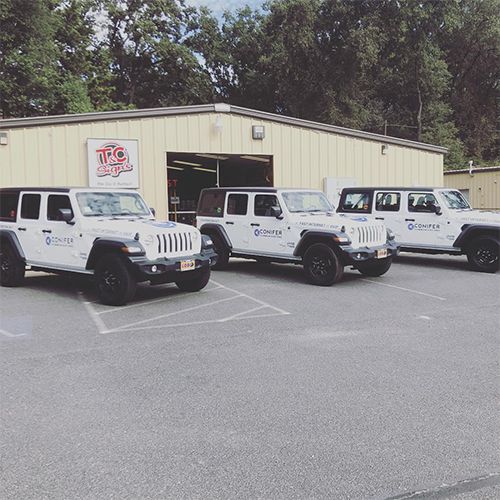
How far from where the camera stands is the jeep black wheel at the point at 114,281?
8281 mm

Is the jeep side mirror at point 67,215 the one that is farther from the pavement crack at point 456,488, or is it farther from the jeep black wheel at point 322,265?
the pavement crack at point 456,488

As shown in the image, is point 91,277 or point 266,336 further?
point 91,277

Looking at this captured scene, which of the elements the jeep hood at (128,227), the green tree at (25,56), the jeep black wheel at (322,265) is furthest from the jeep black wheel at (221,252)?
the green tree at (25,56)

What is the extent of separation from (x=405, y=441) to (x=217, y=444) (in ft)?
4.08

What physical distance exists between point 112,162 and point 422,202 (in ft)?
25.4

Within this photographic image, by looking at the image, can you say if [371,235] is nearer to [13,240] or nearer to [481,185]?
[13,240]

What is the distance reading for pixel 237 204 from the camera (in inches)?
467

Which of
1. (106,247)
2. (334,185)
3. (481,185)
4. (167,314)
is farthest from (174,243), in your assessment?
(481,185)

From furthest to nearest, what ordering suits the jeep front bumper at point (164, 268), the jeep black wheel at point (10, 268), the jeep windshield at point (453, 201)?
the jeep windshield at point (453, 201) < the jeep black wheel at point (10, 268) < the jeep front bumper at point (164, 268)

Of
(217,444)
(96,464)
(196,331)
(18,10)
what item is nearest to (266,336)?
(196,331)

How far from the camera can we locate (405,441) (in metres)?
3.72

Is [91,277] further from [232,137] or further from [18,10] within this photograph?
[18,10]

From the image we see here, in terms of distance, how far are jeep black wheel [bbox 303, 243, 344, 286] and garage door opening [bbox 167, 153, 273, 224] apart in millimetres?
6918

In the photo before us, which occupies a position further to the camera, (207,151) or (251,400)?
(207,151)
